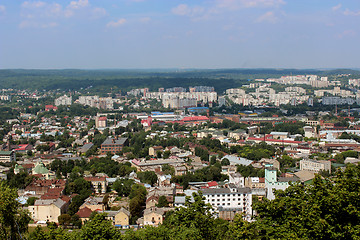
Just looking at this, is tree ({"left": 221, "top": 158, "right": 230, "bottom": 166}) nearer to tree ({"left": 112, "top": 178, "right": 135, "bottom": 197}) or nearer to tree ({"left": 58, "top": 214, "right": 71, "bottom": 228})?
tree ({"left": 112, "top": 178, "right": 135, "bottom": 197})

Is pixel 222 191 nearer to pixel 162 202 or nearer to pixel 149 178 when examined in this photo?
pixel 162 202

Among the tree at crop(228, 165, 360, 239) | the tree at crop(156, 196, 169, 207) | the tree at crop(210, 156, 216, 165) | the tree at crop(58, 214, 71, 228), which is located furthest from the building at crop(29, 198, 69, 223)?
the tree at crop(210, 156, 216, 165)

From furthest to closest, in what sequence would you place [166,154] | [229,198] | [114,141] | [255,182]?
[114,141] → [166,154] → [255,182] → [229,198]

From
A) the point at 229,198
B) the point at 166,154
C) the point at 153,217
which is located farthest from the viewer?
the point at 166,154

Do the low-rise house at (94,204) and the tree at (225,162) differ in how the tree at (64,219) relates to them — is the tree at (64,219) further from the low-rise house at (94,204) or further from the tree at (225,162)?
the tree at (225,162)

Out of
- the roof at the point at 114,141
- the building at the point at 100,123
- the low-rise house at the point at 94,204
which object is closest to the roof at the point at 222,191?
the low-rise house at the point at 94,204

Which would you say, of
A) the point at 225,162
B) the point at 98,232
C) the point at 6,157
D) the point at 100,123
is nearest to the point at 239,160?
the point at 225,162

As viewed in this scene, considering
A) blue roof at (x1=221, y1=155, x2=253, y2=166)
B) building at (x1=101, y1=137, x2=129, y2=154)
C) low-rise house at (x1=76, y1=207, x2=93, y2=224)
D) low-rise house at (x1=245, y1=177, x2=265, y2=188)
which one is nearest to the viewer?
low-rise house at (x1=76, y1=207, x2=93, y2=224)

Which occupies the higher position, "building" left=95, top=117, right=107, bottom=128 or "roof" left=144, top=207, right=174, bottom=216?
"roof" left=144, top=207, right=174, bottom=216

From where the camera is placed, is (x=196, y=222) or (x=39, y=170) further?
(x=39, y=170)
